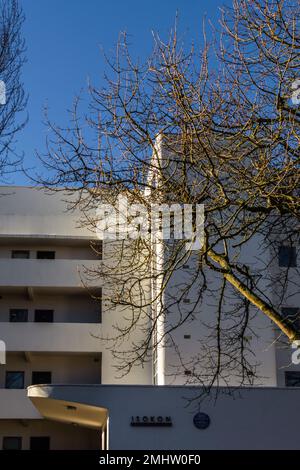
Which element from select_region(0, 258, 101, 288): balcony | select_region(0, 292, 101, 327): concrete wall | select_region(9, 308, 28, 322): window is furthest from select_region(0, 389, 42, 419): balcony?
select_region(0, 258, 101, 288): balcony

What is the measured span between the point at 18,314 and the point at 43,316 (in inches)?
47.9

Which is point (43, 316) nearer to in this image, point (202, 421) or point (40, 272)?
point (40, 272)

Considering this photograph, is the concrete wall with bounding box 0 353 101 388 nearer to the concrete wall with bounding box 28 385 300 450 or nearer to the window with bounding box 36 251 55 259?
the window with bounding box 36 251 55 259

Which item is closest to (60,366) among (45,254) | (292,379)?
(45,254)

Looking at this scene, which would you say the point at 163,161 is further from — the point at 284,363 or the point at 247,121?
the point at 284,363

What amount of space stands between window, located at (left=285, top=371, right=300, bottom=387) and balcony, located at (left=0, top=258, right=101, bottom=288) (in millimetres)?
10360

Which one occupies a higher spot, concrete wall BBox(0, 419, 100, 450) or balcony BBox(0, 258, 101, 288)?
balcony BBox(0, 258, 101, 288)

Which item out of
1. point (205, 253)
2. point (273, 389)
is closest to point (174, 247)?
point (205, 253)

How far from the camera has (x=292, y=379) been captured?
113ft

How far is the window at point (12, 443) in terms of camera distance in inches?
1442

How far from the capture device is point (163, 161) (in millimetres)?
12594

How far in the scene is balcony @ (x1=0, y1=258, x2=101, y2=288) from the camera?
37438mm
